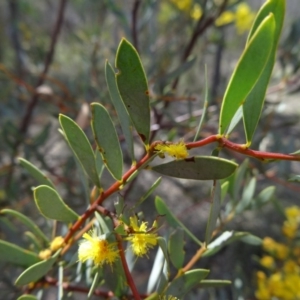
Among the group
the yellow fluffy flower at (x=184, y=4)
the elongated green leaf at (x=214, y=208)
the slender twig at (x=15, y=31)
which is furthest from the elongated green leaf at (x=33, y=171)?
the slender twig at (x=15, y=31)

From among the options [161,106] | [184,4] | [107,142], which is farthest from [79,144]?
[184,4]

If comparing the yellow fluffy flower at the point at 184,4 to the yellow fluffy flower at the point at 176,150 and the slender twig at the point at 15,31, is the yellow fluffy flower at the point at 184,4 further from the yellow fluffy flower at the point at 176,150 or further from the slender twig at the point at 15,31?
the yellow fluffy flower at the point at 176,150

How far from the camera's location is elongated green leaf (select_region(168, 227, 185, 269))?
0.39 metres

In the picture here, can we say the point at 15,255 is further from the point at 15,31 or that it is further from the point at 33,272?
the point at 15,31

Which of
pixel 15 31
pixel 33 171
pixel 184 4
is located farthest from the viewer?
pixel 15 31

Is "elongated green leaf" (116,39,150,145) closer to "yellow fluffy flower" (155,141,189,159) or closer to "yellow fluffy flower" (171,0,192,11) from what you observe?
"yellow fluffy flower" (155,141,189,159)

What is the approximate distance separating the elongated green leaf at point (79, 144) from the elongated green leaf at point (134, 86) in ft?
0.12

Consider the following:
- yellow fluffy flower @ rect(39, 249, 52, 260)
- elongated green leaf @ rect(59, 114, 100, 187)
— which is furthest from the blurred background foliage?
elongated green leaf @ rect(59, 114, 100, 187)

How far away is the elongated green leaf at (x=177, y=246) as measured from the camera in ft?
1.27

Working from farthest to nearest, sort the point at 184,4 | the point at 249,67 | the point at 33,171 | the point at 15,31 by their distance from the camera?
the point at 15,31 → the point at 184,4 → the point at 33,171 → the point at 249,67

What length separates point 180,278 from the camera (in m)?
0.37

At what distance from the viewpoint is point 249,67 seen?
0.27 metres

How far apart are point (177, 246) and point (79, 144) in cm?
14

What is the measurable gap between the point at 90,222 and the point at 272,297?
375mm
